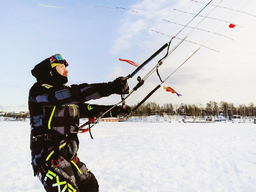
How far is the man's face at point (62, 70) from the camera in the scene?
2834 mm

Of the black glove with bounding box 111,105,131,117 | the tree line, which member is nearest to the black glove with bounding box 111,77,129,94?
the black glove with bounding box 111,105,131,117

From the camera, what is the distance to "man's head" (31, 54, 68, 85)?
9.09 ft

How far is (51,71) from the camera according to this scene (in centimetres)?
280

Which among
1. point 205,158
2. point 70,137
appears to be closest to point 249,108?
point 205,158

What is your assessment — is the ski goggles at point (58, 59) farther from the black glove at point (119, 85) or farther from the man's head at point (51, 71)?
the black glove at point (119, 85)

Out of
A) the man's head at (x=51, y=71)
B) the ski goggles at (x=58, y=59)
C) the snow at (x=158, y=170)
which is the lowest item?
the snow at (x=158, y=170)

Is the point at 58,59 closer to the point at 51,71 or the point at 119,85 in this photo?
the point at 51,71

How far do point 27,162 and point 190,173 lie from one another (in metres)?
5.76

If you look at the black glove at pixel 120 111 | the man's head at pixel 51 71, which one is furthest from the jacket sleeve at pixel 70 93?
the black glove at pixel 120 111

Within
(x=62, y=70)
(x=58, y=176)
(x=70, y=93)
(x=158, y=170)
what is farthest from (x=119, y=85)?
(x=158, y=170)

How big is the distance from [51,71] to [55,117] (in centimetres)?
65

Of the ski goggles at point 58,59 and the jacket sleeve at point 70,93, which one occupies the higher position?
the ski goggles at point 58,59

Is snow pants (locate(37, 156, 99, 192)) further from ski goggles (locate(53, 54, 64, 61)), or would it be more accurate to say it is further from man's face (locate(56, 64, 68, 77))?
ski goggles (locate(53, 54, 64, 61))

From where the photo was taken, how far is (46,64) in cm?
277
